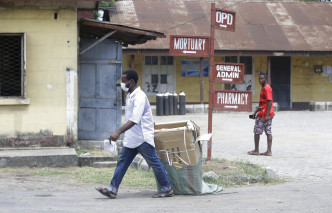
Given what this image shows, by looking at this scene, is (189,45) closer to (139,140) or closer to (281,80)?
(139,140)

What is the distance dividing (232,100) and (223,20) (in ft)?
4.64

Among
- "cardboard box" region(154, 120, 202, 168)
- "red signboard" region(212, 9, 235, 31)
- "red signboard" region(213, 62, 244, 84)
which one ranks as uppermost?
"red signboard" region(212, 9, 235, 31)

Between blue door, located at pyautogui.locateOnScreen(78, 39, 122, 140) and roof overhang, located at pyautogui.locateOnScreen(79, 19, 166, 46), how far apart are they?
33 cm

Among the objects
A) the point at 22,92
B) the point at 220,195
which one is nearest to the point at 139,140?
the point at 220,195

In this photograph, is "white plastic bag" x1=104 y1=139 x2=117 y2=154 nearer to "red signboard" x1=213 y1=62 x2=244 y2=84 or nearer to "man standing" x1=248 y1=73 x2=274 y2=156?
"red signboard" x1=213 y1=62 x2=244 y2=84

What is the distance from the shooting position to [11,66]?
12.3 meters

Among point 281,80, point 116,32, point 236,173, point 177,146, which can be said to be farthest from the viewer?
point 281,80

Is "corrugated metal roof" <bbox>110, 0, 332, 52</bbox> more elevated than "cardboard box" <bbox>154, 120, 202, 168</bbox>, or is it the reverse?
"corrugated metal roof" <bbox>110, 0, 332, 52</bbox>

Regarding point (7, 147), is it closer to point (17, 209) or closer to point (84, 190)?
point (84, 190)

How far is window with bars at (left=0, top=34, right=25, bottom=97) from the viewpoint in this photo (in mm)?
12297

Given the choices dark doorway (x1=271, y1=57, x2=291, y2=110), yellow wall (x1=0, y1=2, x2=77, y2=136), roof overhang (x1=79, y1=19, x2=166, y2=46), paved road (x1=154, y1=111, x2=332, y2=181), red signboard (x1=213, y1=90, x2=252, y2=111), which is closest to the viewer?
red signboard (x1=213, y1=90, x2=252, y2=111)

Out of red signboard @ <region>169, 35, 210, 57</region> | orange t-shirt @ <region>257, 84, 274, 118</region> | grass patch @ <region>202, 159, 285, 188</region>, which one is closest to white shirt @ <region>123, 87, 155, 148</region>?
grass patch @ <region>202, 159, 285, 188</region>

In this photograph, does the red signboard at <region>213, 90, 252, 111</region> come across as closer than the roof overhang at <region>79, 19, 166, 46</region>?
Yes

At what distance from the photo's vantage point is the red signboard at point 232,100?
10570mm
